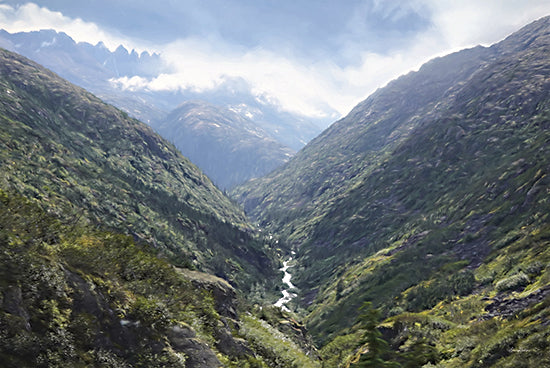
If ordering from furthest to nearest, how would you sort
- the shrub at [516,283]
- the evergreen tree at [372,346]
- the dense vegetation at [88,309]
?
the shrub at [516,283] < the dense vegetation at [88,309] < the evergreen tree at [372,346]

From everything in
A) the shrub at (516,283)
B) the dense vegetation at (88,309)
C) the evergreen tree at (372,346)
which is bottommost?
the shrub at (516,283)

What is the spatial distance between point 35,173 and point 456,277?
17644 cm

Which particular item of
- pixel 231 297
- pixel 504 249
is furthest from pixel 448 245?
pixel 231 297

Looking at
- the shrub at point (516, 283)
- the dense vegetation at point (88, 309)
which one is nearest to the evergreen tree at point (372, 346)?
the dense vegetation at point (88, 309)

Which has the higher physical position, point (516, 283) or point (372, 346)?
point (372, 346)

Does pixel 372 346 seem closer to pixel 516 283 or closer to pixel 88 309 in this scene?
pixel 88 309

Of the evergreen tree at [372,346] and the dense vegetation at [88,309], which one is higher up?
the dense vegetation at [88,309]

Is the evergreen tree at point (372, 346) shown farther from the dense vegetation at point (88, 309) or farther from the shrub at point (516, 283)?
the shrub at point (516, 283)

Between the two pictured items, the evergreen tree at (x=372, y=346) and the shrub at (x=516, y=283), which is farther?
the shrub at (x=516, y=283)

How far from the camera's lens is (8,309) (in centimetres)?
1006

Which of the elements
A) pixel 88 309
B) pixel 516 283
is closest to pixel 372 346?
pixel 88 309

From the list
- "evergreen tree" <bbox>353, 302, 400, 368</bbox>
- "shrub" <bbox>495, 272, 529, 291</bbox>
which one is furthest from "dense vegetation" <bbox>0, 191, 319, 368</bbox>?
"shrub" <bbox>495, 272, 529, 291</bbox>

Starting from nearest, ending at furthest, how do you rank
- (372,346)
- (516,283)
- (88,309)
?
(372,346)
(88,309)
(516,283)

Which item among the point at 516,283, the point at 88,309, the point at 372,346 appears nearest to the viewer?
the point at 372,346
